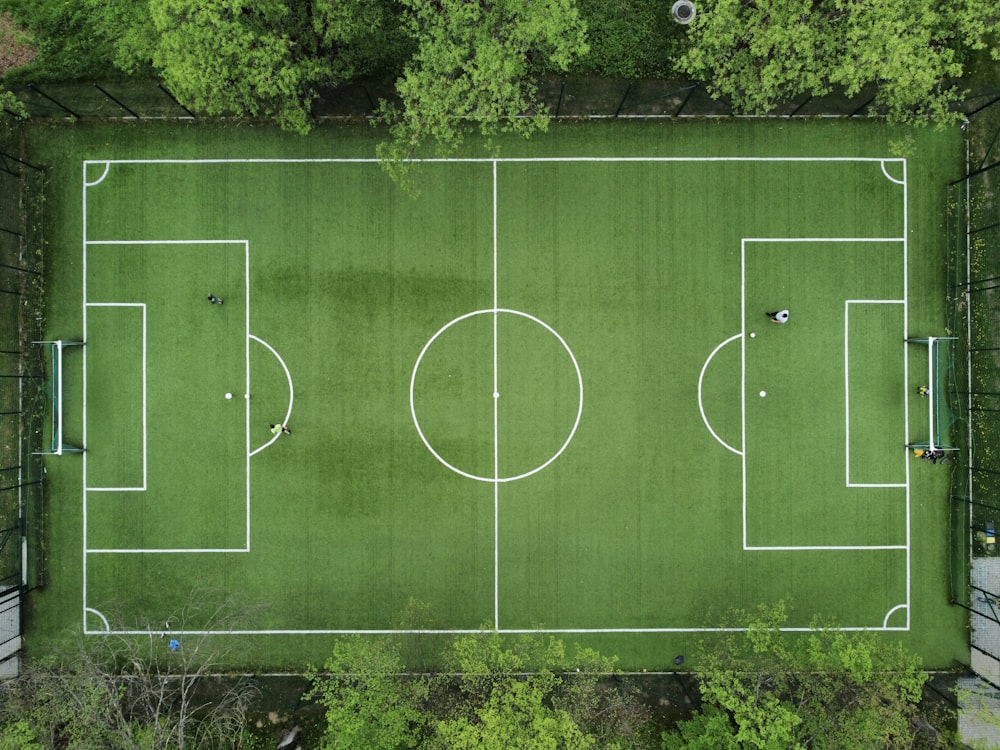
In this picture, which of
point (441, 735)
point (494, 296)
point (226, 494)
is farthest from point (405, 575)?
point (494, 296)

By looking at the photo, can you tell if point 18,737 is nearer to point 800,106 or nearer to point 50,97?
point 50,97

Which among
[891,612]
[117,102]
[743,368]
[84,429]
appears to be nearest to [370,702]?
[84,429]

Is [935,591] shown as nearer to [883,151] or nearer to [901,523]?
[901,523]

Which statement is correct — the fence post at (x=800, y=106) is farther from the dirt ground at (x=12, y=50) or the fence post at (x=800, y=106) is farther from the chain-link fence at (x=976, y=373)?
the dirt ground at (x=12, y=50)

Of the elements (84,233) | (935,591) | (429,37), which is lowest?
(935,591)

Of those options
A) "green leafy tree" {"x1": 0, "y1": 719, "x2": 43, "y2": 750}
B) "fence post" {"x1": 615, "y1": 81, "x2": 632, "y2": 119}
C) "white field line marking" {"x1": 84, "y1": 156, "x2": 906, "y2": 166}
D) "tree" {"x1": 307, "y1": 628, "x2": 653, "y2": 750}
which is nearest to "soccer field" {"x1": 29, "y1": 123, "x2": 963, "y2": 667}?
"white field line marking" {"x1": 84, "y1": 156, "x2": 906, "y2": 166}
